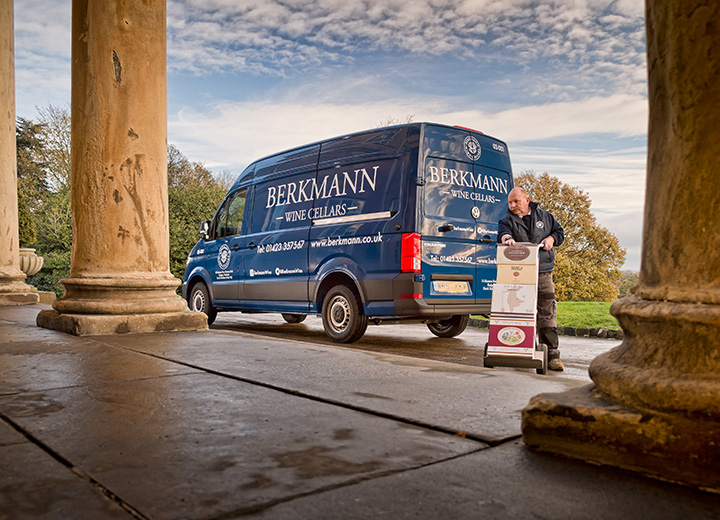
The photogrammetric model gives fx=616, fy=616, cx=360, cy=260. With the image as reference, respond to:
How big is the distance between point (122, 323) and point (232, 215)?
4.66 meters

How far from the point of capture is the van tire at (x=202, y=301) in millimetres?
10336

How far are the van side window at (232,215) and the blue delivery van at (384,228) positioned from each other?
603 millimetres

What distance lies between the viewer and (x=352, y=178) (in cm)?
779

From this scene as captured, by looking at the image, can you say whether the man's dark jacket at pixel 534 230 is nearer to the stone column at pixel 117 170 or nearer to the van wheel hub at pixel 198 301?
the stone column at pixel 117 170

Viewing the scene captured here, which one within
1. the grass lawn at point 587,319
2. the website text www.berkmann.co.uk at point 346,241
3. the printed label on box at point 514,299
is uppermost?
the website text www.berkmann.co.uk at point 346,241

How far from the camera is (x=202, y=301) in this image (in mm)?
10508

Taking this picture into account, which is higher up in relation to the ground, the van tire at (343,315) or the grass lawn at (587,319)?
the van tire at (343,315)

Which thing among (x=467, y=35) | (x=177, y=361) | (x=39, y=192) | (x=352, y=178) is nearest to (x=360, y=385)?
(x=177, y=361)

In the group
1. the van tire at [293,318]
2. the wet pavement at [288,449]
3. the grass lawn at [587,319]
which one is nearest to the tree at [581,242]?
the grass lawn at [587,319]

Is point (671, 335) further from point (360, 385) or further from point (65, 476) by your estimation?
point (65, 476)

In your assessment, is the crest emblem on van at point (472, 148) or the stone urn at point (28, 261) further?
the stone urn at point (28, 261)

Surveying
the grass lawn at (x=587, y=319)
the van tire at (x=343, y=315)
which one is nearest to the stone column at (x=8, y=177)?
the van tire at (x=343, y=315)

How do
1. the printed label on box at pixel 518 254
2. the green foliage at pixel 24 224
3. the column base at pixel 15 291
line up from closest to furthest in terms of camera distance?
the printed label on box at pixel 518 254, the column base at pixel 15 291, the green foliage at pixel 24 224

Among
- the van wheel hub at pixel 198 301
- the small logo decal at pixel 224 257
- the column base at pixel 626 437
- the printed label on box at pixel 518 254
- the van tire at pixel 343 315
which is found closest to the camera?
the column base at pixel 626 437
